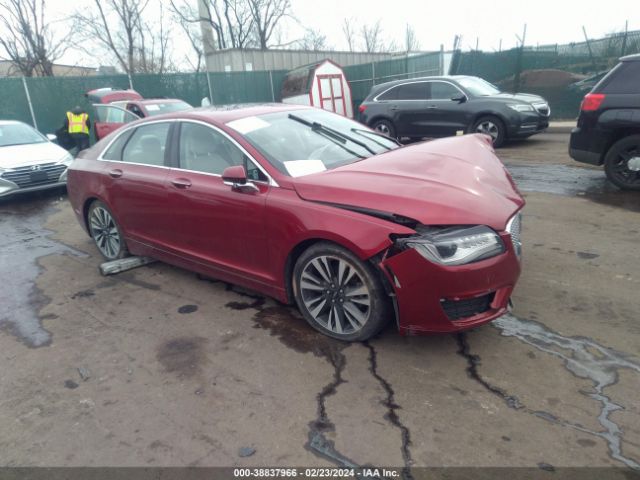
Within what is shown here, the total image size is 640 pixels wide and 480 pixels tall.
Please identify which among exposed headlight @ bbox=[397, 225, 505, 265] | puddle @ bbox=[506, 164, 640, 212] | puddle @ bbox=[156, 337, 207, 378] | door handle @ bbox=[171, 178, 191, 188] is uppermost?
door handle @ bbox=[171, 178, 191, 188]

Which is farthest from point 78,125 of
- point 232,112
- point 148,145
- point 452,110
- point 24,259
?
point 232,112

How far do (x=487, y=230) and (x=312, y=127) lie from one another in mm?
1958

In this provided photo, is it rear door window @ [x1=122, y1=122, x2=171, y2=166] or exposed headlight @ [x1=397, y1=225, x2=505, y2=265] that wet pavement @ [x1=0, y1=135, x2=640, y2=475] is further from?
rear door window @ [x1=122, y1=122, x2=171, y2=166]

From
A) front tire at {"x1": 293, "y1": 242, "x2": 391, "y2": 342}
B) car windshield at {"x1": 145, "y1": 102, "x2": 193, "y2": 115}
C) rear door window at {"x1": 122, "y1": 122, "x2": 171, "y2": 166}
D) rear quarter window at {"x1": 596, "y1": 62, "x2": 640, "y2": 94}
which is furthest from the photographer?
car windshield at {"x1": 145, "y1": 102, "x2": 193, "y2": 115}

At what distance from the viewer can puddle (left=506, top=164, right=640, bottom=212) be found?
6.23 m

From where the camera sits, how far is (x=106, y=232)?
516 centimetres

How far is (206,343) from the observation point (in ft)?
11.4

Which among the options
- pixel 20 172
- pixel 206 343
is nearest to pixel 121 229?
pixel 206 343

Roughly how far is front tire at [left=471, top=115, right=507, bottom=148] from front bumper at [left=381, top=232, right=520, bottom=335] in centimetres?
816

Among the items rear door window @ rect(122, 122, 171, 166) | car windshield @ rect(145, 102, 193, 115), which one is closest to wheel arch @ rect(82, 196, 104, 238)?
rear door window @ rect(122, 122, 171, 166)

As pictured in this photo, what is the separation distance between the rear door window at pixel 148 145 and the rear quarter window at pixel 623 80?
575 centimetres

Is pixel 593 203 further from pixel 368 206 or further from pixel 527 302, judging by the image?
pixel 368 206

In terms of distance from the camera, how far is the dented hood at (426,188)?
2879 mm

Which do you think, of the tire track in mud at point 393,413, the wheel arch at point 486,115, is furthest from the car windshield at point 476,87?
the tire track in mud at point 393,413
